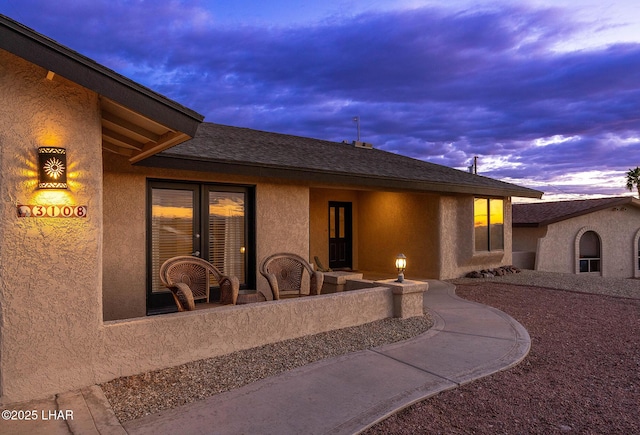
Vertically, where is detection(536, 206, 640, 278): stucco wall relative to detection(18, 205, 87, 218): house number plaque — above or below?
below

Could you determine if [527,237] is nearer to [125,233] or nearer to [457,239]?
[457,239]

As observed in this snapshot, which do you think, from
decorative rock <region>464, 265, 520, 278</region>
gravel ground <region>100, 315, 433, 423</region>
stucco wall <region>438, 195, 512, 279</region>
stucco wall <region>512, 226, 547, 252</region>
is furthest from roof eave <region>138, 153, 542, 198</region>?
stucco wall <region>512, 226, 547, 252</region>

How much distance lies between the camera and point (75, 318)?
13.4ft

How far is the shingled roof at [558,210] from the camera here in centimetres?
1856

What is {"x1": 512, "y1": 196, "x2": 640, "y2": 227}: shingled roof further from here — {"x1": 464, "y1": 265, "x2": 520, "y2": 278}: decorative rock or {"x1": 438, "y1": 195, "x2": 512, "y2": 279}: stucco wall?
{"x1": 438, "y1": 195, "x2": 512, "y2": 279}: stucco wall

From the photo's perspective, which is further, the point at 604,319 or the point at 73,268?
the point at 604,319

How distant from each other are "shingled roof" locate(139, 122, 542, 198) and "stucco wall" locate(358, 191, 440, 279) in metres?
1.11

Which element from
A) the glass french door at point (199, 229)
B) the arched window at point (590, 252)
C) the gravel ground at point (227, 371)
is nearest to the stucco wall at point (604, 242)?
the arched window at point (590, 252)

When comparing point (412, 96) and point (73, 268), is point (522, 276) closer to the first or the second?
point (412, 96)

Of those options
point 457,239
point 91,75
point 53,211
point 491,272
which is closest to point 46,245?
point 53,211

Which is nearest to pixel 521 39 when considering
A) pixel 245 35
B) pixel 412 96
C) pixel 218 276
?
pixel 412 96

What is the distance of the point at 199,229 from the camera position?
8.01 m

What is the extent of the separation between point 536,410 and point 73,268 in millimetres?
4657

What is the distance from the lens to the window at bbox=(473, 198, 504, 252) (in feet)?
42.5
